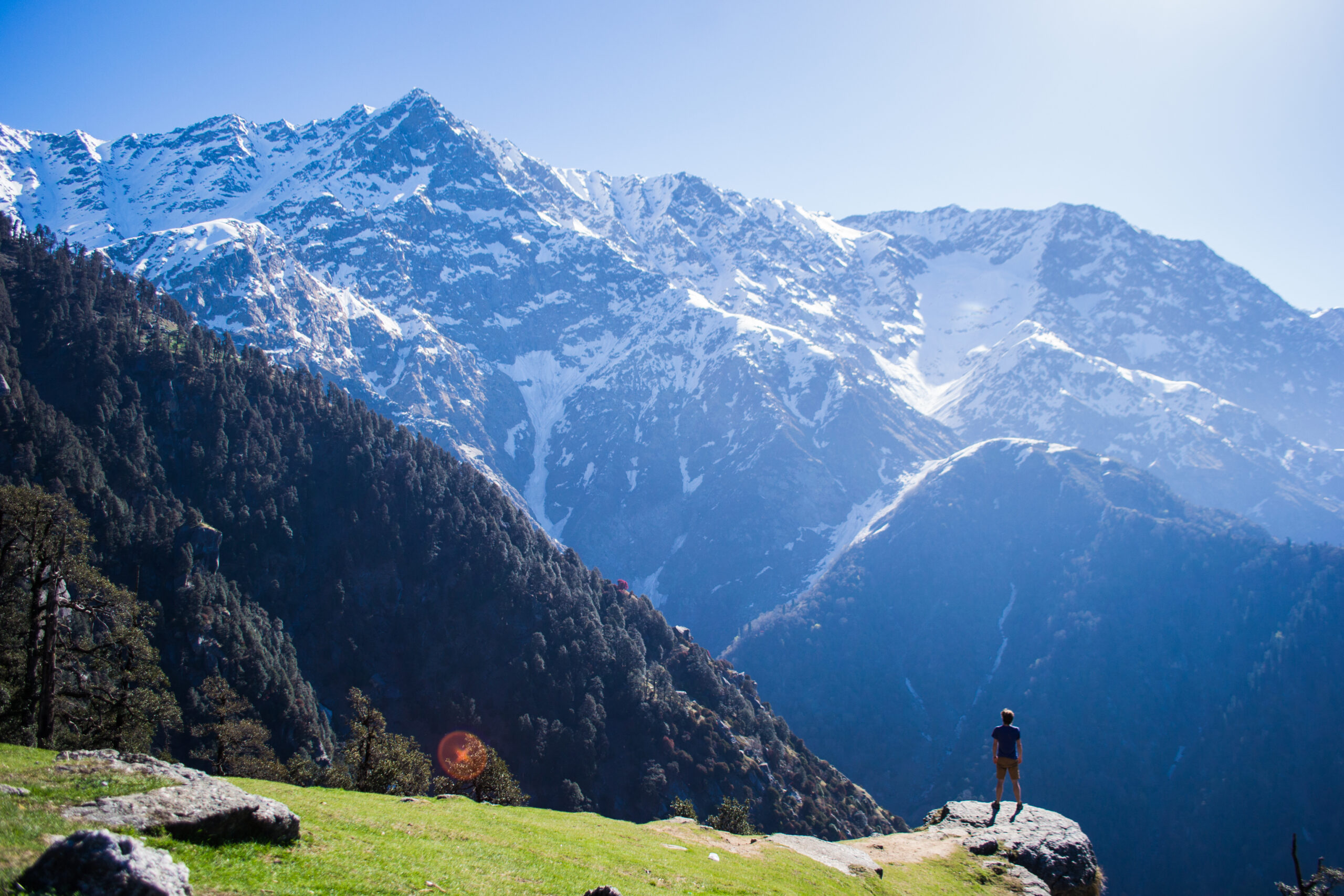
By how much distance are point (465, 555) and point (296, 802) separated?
559 feet

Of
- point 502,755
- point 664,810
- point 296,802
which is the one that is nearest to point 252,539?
point 502,755

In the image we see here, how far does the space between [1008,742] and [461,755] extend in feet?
355

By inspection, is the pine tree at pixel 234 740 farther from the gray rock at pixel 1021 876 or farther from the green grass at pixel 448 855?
the gray rock at pixel 1021 876

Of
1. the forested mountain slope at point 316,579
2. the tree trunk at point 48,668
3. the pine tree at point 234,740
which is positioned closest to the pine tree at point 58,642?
the tree trunk at point 48,668

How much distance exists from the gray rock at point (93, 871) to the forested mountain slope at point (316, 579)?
469ft

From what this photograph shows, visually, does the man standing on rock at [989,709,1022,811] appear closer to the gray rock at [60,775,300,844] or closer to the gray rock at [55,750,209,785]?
the gray rock at [60,775,300,844]

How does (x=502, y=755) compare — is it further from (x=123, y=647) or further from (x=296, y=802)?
(x=296, y=802)

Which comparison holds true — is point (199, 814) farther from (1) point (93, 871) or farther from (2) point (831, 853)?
(2) point (831, 853)

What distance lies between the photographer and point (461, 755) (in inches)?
4754

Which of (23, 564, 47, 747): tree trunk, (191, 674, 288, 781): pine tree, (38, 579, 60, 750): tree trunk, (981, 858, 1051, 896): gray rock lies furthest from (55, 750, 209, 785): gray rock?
(191, 674, 288, 781): pine tree

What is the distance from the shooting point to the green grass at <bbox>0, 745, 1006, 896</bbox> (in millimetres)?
17250

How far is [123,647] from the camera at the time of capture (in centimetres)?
5838

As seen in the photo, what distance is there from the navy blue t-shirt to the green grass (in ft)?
19.1

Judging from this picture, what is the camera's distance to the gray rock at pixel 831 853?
109ft
